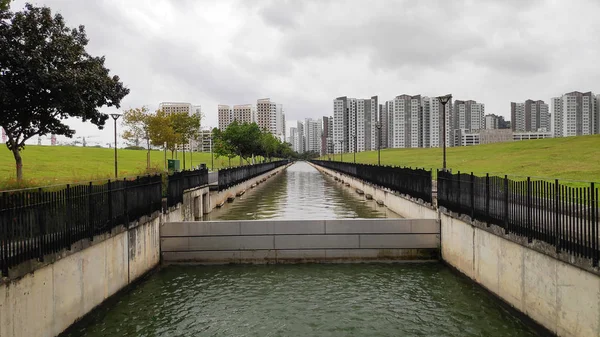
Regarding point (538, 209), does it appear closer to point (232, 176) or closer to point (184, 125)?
point (232, 176)

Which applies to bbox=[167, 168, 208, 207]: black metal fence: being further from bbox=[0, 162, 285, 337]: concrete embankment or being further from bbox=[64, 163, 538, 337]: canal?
bbox=[64, 163, 538, 337]: canal

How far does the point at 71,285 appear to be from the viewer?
376 inches

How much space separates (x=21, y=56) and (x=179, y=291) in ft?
32.2

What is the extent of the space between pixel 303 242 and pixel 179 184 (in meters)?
8.07

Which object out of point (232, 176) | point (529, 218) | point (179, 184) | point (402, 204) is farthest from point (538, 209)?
point (232, 176)

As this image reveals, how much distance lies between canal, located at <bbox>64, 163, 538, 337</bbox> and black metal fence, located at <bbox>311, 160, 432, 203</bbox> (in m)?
4.90

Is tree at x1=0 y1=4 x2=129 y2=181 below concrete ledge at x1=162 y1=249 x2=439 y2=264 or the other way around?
the other way around

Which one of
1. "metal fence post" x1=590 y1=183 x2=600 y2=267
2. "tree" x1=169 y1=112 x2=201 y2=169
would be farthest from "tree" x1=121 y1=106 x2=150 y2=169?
"metal fence post" x1=590 y1=183 x2=600 y2=267

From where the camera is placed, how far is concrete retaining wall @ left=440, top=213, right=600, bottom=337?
7.75m

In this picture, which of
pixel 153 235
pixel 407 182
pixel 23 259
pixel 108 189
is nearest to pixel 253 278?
pixel 153 235

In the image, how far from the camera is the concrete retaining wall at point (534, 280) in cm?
775

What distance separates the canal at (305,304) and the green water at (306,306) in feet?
0.08

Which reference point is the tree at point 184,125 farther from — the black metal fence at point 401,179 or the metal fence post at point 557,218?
the metal fence post at point 557,218

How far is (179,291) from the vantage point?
12.9m
